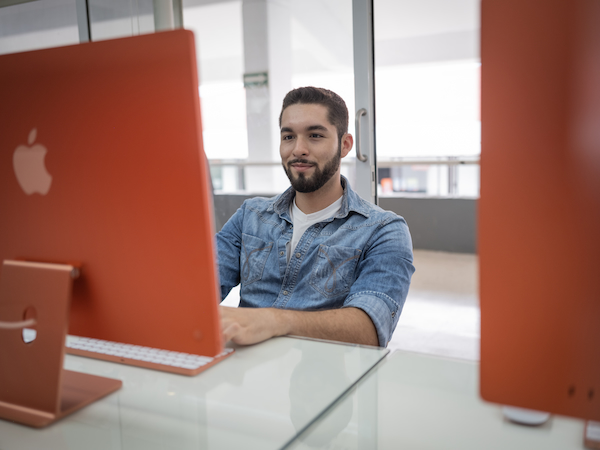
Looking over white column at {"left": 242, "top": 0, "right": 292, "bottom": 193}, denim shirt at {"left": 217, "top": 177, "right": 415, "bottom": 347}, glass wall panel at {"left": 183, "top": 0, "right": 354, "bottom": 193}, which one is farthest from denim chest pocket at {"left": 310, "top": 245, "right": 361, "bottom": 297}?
white column at {"left": 242, "top": 0, "right": 292, "bottom": 193}

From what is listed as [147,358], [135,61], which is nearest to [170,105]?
[135,61]

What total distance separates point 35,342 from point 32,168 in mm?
233

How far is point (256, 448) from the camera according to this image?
23.9 inches

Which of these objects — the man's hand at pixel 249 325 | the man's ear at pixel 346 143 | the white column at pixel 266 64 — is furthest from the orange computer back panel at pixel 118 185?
the white column at pixel 266 64

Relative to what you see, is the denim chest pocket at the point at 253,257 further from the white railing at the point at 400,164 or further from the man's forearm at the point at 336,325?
the white railing at the point at 400,164

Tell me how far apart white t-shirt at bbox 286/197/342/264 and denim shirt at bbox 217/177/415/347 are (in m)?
0.02

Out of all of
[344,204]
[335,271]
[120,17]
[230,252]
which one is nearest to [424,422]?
[335,271]

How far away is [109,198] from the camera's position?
628mm

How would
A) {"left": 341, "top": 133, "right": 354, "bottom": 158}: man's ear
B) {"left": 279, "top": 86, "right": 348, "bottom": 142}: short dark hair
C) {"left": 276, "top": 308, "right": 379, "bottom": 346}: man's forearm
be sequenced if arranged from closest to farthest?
{"left": 276, "top": 308, "right": 379, "bottom": 346}: man's forearm
{"left": 279, "top": 86, "right": 348, "bottom": 142}: short dark hair
{"left": 341, "top": 133, "right": 354, "bottom": 158}: man's ear

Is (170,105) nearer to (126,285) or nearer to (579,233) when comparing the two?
(126,285)

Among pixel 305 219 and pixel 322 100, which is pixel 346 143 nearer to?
pixel 322 100

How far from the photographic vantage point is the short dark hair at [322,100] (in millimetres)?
1516

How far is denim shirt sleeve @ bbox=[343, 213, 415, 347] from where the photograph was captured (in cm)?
114

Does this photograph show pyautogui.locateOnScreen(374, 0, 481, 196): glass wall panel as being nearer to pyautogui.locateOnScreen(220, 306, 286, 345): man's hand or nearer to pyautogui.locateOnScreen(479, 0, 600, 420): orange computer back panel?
pyautogui.locateOnScreen(220, 306, 286, 345): man's hand
